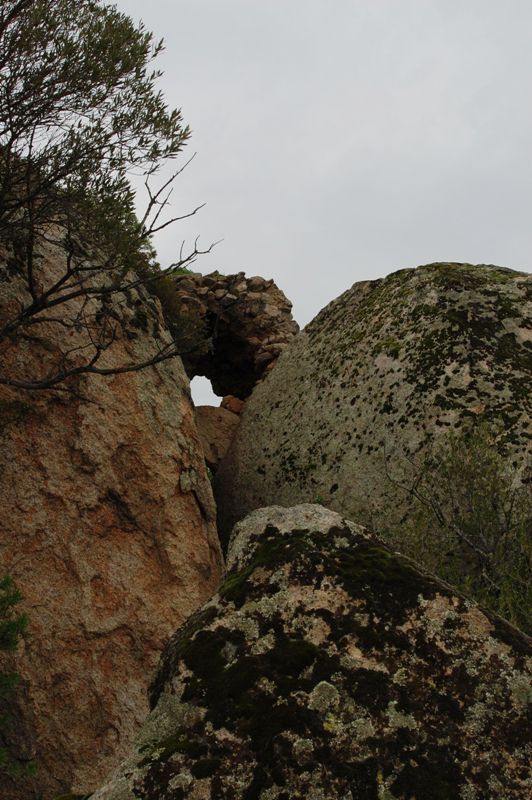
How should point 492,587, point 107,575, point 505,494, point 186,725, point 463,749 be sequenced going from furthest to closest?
1. point 107,575
2. point 505,494
3. point 492,587
4. point 186,725
5. point 463,749

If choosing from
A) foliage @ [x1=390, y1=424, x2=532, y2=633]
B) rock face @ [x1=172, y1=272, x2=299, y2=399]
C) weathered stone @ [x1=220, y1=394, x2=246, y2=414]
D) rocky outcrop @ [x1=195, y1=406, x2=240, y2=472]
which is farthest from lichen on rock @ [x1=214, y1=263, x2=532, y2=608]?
rock face @ [x1=172, y1=272, x2=299, y2=399]

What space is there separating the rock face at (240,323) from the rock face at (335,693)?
16.5 meters

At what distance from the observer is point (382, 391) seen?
13555 mm

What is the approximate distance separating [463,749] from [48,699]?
8860 millimetres

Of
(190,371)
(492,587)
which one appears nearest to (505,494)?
(492,587)

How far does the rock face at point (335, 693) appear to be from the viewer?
3949 mm

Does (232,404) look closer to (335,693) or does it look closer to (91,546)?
(91,546)

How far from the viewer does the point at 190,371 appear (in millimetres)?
22625

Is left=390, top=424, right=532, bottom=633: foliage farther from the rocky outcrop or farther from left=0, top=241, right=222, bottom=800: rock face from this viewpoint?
the rocky outcrop

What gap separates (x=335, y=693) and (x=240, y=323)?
60.1 feet

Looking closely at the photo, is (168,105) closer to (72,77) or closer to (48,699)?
(72,77)

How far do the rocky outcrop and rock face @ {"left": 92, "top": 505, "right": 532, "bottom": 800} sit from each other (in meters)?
13.0

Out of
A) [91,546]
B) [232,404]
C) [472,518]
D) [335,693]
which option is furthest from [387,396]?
[335,693]

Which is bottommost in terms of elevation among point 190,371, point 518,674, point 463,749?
point 463,749
